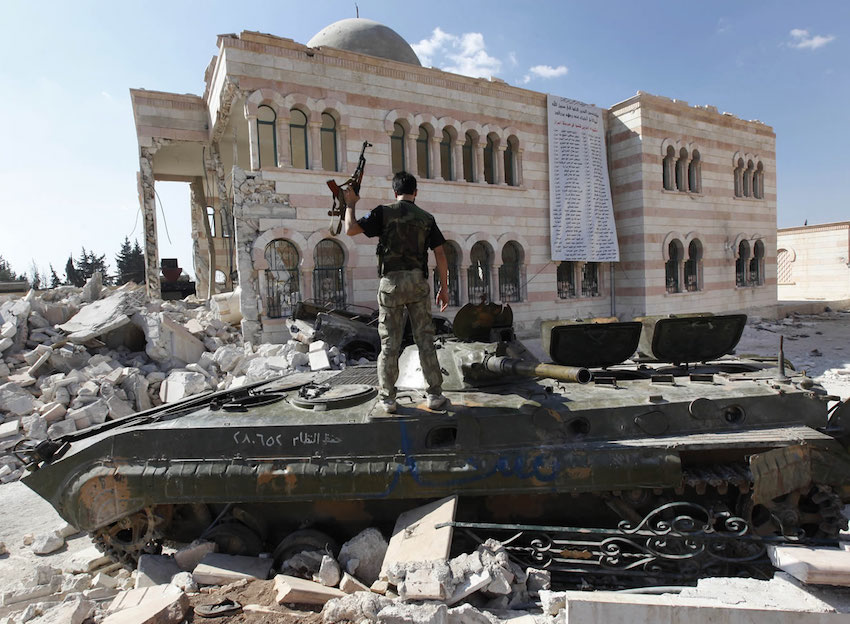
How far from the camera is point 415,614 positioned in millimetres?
2979

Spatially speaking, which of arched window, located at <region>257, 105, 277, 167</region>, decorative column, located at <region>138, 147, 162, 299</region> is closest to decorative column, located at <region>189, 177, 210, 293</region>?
decorative column, located at <region>138, 147, 162, 299</region>

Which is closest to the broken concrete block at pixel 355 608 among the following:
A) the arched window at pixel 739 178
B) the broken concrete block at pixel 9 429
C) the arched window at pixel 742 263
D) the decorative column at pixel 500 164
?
the broken concrete block at pixel 9 429

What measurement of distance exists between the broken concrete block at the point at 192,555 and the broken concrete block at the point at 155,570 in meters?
0.05

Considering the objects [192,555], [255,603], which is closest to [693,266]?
[192,555]

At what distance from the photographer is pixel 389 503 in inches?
167

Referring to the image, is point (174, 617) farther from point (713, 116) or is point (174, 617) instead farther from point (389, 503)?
point (713, 116)

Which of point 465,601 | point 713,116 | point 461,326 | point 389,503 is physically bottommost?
point 465,601

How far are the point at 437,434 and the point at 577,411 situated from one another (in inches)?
43.3

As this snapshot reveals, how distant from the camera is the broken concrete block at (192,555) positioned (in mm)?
4117

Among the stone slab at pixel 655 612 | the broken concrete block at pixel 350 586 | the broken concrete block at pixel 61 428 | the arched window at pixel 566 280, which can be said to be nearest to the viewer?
the stone slab at pixel 655 612

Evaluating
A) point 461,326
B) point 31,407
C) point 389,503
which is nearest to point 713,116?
point 461,326

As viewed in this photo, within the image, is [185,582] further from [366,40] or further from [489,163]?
[366,40]

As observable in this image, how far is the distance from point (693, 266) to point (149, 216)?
18.5 meters

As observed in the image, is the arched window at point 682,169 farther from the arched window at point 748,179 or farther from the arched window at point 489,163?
the arched window at point 489,163
